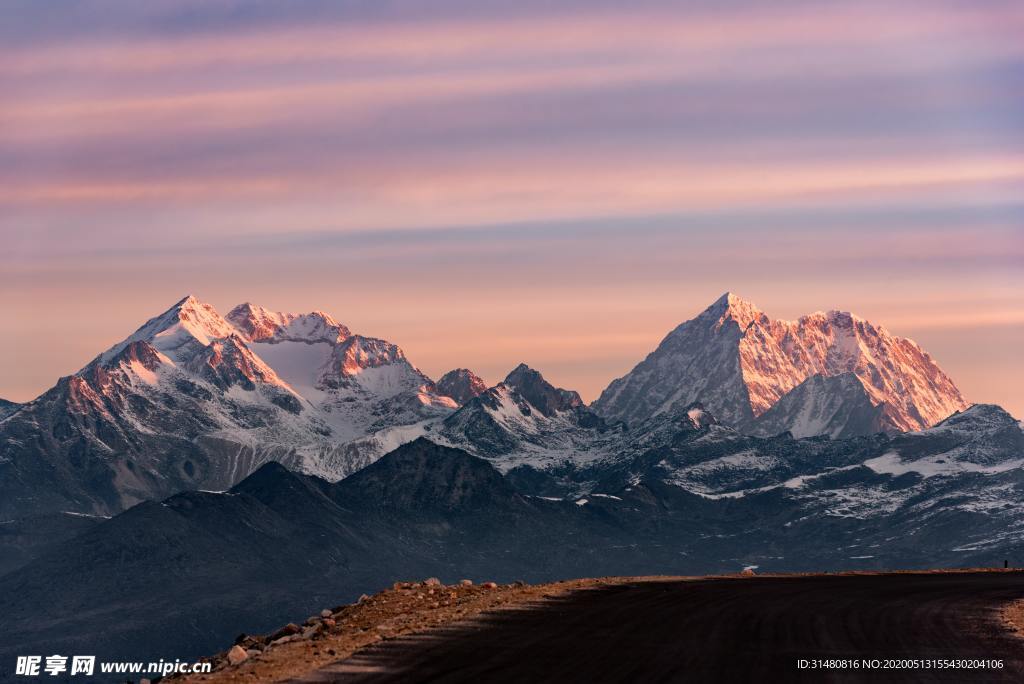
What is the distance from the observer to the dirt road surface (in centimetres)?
6556

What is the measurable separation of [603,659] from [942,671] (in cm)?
1377

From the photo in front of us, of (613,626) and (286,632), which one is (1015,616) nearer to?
(613,626)

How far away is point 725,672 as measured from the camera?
65.9 m

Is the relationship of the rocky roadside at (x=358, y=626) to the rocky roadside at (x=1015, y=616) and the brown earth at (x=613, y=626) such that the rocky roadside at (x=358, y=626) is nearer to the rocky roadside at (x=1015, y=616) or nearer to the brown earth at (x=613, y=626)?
the brown earth at (x=613, y=626)

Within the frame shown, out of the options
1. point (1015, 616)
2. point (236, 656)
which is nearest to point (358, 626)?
point (236, 656)

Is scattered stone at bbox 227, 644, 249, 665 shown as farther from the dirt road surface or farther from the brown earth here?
the dirt road surface

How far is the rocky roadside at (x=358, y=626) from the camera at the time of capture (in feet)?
223

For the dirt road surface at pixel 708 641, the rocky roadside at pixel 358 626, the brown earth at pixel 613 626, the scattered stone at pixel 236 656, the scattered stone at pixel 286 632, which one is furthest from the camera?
the scattered stone at pixel 286 632

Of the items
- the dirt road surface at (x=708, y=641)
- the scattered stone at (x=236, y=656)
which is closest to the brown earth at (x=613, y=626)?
the dirt road surface at (x=708, y=641)

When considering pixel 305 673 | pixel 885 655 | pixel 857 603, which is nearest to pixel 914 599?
pixel 857 603

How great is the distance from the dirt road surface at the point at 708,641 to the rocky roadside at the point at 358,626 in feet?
5.72

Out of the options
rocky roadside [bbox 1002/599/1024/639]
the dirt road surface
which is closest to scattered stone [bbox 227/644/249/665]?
the dirt road surface

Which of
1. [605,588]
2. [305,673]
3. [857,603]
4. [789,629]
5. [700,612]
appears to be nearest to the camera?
[305,673]

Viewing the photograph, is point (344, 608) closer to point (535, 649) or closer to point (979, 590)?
point (535, 649)
